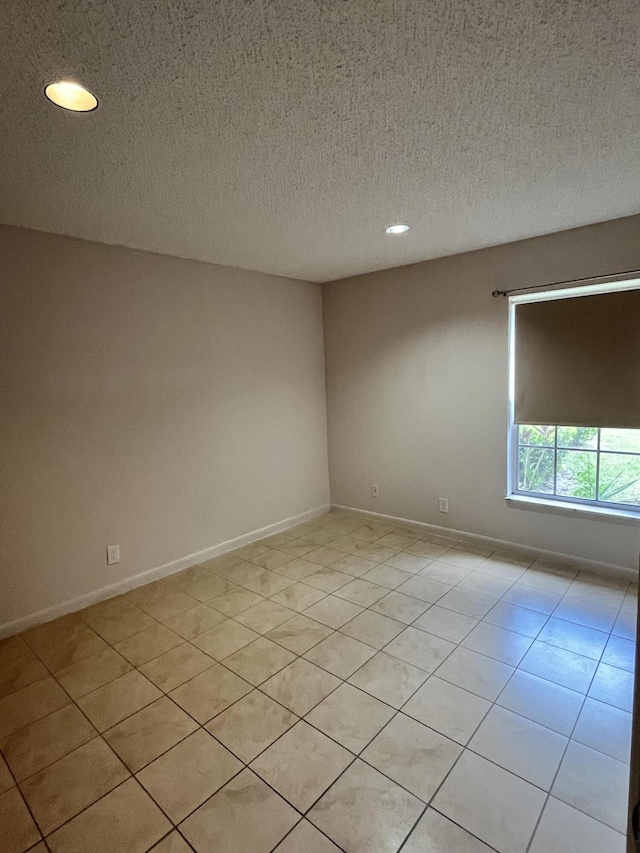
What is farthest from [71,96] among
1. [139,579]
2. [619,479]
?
[619,479]

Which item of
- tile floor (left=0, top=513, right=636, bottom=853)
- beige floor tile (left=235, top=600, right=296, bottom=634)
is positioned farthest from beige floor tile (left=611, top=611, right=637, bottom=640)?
beige floor tile (left=235, top=600, right=296, bottom=634)

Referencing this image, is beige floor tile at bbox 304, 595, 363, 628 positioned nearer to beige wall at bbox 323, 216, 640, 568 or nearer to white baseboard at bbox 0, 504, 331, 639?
white baseboard at bbox 0, 504, 331, 639

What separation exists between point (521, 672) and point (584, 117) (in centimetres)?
240

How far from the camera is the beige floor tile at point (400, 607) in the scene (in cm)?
268

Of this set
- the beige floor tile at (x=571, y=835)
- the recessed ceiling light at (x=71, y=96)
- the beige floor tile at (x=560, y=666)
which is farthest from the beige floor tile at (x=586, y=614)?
the recessed ceiling light at (x=71, y=96)

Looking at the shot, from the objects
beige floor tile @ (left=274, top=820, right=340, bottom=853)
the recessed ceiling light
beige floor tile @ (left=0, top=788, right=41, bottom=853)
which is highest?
the recessed ceiling light

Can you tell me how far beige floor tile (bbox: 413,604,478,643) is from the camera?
98.0 inches

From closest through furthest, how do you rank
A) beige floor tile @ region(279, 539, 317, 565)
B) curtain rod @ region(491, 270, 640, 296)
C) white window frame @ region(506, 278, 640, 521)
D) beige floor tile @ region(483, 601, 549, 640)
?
1. beige floor tile @ region(483, 601, 549, 640)
2. curtain rod @ region(491, 270, 640, 296)
3. white window frame @ region(506, 278, 640, 521)
4. beige floor tile @ region(279, 539, 317, 565)

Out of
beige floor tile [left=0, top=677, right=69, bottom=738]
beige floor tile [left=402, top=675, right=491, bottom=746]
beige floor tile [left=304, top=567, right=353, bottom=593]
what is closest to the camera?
beige floor tile [left=402, top=675, right=491, bottom=746]

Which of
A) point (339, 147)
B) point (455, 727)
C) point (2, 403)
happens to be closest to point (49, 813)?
point (455, 727)

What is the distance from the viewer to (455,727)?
1.84 m

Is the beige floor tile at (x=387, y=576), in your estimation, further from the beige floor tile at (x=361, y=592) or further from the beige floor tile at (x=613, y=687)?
the beige floor tile at (x=613, y=687)

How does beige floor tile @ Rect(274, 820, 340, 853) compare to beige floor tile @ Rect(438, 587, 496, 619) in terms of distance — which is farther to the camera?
beige floor tile @ Rect(438, 587, 496, 619)

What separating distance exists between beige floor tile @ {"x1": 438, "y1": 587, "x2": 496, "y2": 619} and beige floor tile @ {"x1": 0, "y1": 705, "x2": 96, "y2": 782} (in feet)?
6.56
